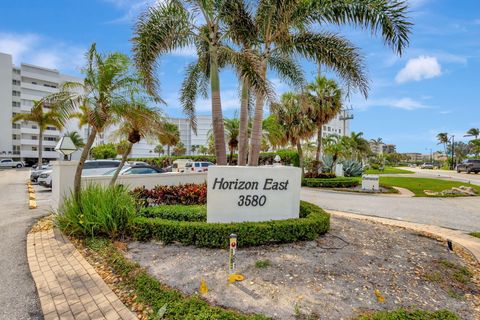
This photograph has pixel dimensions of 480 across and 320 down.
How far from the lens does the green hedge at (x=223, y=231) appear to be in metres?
5.63

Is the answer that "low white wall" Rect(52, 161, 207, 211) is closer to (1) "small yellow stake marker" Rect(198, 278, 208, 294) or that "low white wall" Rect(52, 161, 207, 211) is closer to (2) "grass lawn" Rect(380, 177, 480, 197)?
(1) "small yellow stake marker" Rect(198, 278, 208, 294)

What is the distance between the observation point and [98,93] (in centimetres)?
793

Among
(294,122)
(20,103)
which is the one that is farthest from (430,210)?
(20,103)

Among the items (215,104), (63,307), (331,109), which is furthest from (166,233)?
(331,109)

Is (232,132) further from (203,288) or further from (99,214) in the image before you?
(203,288)

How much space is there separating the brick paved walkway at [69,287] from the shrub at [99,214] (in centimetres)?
58

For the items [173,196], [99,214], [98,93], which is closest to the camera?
[99,214]

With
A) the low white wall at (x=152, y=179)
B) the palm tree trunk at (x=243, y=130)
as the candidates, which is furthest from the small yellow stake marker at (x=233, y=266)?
the low white wall at (x=152, y=179)

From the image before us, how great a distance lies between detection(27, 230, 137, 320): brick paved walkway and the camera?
3631 mm

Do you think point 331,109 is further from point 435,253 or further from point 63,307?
point 63,307

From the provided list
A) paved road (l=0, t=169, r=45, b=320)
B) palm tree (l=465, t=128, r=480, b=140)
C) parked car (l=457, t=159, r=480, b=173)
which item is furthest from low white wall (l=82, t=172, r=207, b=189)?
palm tree (l=465, t=128, r=480, b=140)

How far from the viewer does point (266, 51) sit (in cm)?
997

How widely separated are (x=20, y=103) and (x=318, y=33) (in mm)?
71486

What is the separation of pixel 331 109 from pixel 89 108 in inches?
736
